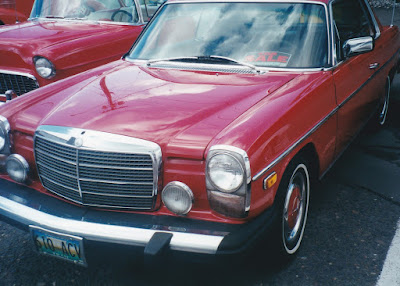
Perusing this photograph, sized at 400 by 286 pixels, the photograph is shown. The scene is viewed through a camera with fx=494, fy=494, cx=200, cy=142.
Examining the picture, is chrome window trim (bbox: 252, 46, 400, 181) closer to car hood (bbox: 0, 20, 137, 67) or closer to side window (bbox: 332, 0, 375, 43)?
side window (bbox: 332, 0, 375, 43)

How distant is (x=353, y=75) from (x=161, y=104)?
5.65ft

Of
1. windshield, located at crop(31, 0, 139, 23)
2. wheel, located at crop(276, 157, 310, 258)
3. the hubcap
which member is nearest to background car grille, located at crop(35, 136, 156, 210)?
wheel, located at crop(276, 157, 310, 258)

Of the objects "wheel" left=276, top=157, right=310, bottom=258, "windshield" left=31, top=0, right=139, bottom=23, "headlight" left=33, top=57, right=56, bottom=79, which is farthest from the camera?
"windshield" left=31, top=0, right=139, bottom=23

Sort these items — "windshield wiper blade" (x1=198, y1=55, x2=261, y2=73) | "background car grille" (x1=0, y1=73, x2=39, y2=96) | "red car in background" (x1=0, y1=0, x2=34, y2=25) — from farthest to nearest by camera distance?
"red car in background" (x1=0, y1=0, x2=34, y2=25), "background car grille" (x1=0, y1=73, x2=39, y2=96), "windshield wiper blade" (x1=198, y1=55, x2=261, y2=73)

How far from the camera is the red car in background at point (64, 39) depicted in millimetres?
4922

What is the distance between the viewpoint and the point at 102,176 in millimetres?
2584

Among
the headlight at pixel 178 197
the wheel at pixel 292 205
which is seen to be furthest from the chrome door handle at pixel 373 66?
the headlight at pixel 178 197

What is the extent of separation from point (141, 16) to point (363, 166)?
3.21 meters

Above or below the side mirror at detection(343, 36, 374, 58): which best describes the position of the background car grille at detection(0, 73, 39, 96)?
below

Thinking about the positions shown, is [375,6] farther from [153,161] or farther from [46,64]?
[153,161]

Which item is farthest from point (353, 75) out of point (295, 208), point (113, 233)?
point (113, 233)

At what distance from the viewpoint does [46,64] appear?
191 inches

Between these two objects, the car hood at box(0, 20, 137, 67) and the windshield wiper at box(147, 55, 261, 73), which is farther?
the car hood at box(0, 20, 137, 67)

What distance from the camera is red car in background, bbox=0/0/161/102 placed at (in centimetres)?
492
